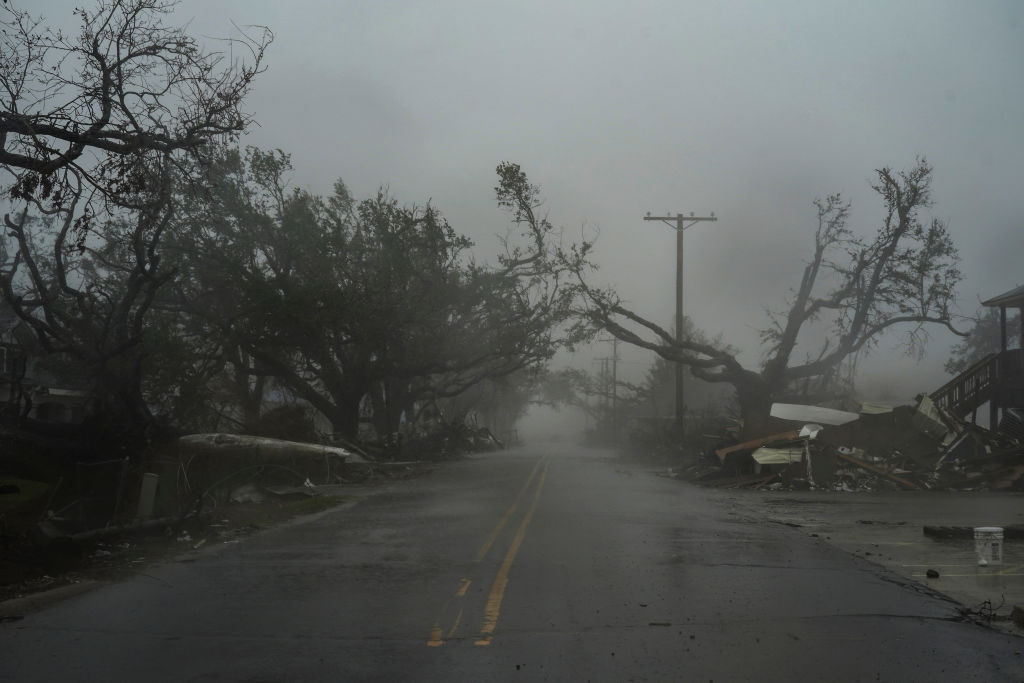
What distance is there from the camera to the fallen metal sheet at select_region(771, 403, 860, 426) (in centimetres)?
3247

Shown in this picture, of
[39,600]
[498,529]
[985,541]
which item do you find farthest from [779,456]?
[39,600]

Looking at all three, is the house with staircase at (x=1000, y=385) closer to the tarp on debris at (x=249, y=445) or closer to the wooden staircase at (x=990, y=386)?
the wooden staircase at (x=990, y=386)

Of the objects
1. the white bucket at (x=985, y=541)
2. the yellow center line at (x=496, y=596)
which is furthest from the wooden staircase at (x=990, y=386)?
the yellow center line at (x=496, y=596)

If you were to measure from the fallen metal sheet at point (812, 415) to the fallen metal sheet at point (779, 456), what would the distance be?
171 inches

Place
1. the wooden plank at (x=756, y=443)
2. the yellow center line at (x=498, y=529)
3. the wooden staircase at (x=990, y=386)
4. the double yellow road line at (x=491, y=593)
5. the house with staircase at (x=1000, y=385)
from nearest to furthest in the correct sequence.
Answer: the double yellow road line at (x=491, y=593)
the yellow center line at (x=498, y=529)
the wooden plank at (x=756, y=443)
the house with staircase at (x=1000, y=385)
the wooden staircase at (x=990, y=386)

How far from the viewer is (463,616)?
8.13 meters

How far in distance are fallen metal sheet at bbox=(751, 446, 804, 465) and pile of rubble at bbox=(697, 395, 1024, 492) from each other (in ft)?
0.09

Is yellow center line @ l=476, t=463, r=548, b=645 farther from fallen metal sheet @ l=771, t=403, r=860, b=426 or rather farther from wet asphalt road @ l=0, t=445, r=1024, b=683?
fallen metal sheet @ l=771, t=403, r=860, b=426

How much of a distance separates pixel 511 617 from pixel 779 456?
2107 cm

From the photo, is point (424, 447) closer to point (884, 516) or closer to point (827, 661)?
point (884, 516)

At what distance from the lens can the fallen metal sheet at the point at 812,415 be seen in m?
32.5

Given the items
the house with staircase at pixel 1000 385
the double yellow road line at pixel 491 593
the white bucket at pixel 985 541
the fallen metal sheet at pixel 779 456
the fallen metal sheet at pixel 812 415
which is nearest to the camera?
the double yellow road line at pixel 491 593

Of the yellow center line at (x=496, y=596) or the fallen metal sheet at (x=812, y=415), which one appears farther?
the fallen metal sheet at (x=812, y=415)

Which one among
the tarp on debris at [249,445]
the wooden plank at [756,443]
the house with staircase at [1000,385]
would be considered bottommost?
the tarp on debris at [249,445]
